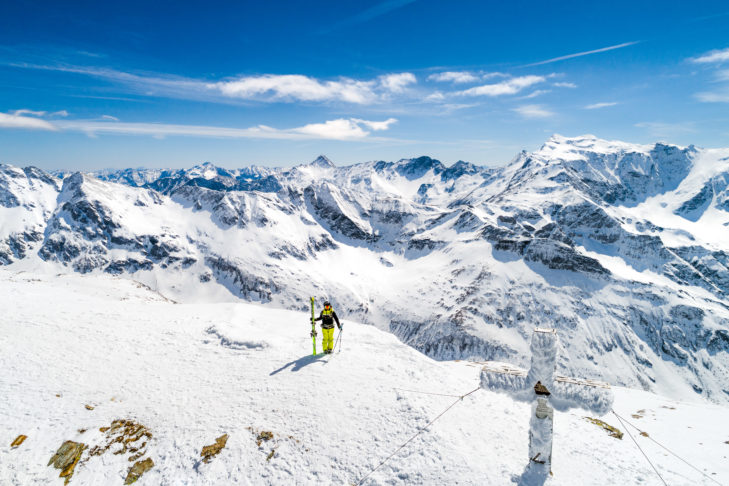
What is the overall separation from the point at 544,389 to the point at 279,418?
11.5 m

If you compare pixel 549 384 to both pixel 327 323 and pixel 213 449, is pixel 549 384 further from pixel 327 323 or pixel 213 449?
pixel 327 323

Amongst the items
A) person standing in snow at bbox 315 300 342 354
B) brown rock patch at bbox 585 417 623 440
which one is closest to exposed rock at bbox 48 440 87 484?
person standing in snow at bbox 315 300 342 354

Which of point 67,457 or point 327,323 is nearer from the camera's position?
point 67,457

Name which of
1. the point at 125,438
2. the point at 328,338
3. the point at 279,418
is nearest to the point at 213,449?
the point at 279,418

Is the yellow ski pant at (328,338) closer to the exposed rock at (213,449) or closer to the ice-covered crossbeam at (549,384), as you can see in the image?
the exposed rock at (213,449)

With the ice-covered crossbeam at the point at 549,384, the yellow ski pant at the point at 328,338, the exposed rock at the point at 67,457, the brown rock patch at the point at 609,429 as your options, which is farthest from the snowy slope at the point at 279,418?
the ice-covered crossbeam at the point at 549,384

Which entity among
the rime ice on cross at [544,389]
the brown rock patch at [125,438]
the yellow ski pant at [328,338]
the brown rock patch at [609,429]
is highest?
the rime ice on cross at [544,389]

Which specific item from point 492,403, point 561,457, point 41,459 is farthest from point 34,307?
point 561,457

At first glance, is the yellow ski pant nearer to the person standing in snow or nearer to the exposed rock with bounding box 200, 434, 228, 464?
the person standing in snow

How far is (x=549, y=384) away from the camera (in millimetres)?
9922

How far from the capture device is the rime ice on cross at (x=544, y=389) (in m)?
9.40

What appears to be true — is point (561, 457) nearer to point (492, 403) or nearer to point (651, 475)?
point (651, 475)

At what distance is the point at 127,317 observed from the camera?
94.0 feet

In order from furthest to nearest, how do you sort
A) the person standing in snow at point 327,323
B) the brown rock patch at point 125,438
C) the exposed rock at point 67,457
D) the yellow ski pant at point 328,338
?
the yellow ski pant at point 328,338
the person standing in snow at point 327,323
the brown rock patch at point 125,438
the exposed rock at point 67,457
